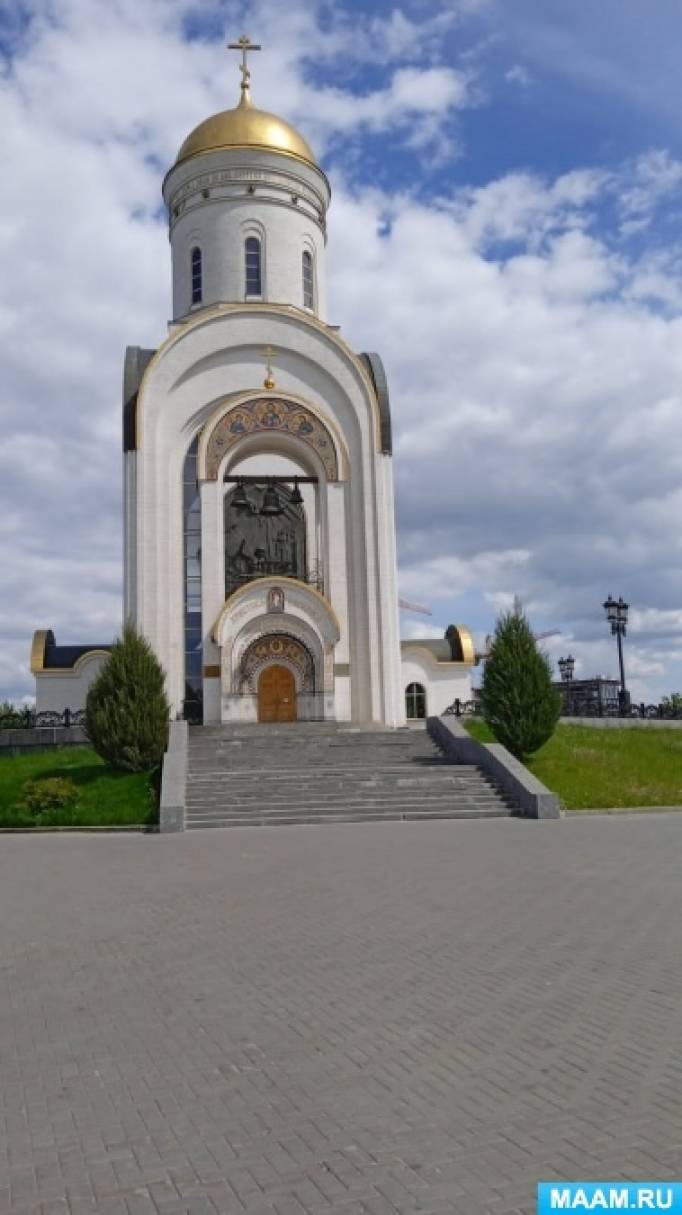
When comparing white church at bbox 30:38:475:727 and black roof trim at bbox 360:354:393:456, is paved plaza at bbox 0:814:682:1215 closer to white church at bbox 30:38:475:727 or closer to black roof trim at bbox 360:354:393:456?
white church at bbox 30:38:475:727

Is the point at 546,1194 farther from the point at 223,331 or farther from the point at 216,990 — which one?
the point at 223,331

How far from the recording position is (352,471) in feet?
89.8

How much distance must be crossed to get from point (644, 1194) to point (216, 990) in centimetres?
317

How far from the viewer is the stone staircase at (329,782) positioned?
16453 mm

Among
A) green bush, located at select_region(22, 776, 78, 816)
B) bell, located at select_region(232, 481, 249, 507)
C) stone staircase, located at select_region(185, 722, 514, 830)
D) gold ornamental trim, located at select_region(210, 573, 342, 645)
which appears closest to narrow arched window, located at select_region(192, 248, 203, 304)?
bell, located at select_region(232, 481, 249, 507)

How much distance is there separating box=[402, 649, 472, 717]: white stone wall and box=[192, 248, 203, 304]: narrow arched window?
12251mm

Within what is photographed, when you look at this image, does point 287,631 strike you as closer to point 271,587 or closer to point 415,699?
point 271,587

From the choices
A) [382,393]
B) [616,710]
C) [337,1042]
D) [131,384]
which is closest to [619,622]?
[616,710]

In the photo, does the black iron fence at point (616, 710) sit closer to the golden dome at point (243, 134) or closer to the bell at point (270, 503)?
the bell at point (270, 503)

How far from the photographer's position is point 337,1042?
15.7 feet

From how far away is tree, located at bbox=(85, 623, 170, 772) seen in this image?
1847cm

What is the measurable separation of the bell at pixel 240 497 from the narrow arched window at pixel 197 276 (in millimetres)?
5898

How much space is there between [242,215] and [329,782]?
1875 cm

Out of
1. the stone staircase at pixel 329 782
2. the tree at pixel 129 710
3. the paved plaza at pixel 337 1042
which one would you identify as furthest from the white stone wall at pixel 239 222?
the paved plaza at pixel 337 1042
